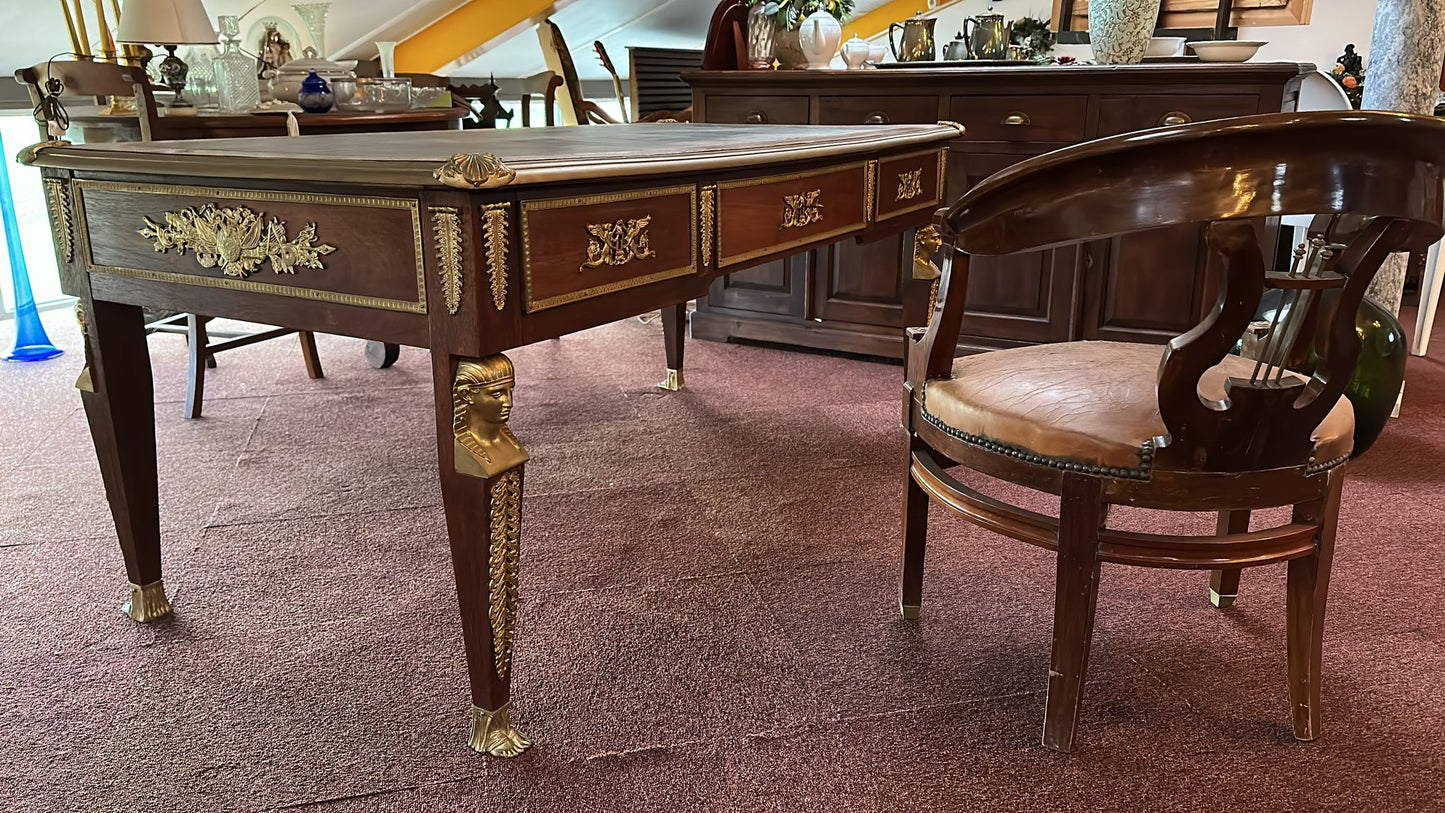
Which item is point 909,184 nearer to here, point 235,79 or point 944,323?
point 944,323

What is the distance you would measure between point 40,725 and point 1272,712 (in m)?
1.68

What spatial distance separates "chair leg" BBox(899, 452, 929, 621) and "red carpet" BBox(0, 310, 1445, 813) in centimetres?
4

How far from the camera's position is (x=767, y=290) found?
356 cm

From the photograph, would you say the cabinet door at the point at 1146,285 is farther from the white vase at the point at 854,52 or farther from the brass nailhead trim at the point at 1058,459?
the brass nailhead trim at the point at 1058,459

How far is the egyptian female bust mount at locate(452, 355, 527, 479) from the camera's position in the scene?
1.19 metres

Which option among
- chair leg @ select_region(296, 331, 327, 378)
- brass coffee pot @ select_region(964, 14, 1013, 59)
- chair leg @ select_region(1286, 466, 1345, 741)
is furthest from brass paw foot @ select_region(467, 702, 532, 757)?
brass coffee pot @ select_region(964, 14, 1013, 59)

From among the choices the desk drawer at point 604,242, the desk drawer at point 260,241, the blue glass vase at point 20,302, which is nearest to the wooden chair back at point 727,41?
the desk drawer at point 604,242

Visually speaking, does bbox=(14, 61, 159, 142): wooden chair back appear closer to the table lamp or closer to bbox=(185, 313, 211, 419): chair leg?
the table lamp

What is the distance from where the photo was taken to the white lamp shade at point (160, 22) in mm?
2943

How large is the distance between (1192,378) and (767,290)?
2448 mm

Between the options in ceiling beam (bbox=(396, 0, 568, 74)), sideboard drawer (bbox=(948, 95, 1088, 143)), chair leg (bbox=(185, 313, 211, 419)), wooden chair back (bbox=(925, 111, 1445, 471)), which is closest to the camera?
wooden chair back (bbox=(925, 111, 1445, 471))

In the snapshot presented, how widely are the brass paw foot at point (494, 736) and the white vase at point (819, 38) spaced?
236cm

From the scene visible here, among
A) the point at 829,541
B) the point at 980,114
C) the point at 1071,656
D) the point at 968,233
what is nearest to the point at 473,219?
the point at 968,233

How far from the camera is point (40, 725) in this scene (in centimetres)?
144
